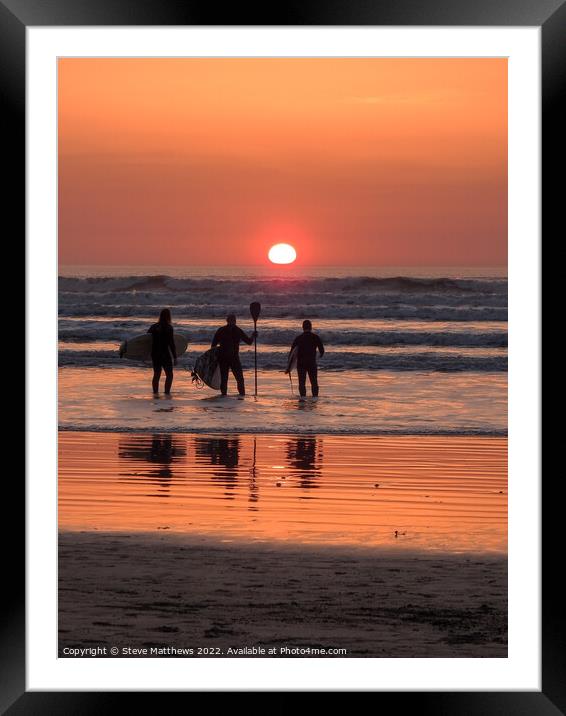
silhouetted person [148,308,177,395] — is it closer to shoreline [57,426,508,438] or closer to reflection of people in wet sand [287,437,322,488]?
shoreline [57,426,508,438]

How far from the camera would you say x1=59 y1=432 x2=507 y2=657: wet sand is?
6.10 meters

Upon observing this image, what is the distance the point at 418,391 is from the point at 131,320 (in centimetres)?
2453

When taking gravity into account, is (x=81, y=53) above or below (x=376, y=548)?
above

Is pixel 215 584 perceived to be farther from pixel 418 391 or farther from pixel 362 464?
pixel 418 391

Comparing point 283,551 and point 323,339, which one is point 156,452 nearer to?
point 283,551

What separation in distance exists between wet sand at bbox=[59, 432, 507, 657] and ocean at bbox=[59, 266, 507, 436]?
3.67 metres

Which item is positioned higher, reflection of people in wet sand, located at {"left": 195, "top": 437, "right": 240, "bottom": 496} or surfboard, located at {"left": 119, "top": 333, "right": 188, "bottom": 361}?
surfboard, located at {"left": 119, "top": 333, "right": 188, "bottom": 361}

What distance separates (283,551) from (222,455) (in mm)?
5029

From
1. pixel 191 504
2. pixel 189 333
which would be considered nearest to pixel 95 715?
pixel 191 504

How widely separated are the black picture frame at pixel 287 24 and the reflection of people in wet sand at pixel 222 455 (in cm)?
593

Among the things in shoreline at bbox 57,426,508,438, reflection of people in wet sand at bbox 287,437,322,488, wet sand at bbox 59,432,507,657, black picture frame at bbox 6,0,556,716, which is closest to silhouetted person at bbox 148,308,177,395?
shoreline at bbox 57,426,508,438

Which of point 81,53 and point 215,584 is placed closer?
point 81,53

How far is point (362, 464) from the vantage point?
1230cm

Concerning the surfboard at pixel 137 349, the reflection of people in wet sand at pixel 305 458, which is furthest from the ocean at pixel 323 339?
the reflection of people in wet sand at pixel 305 458
